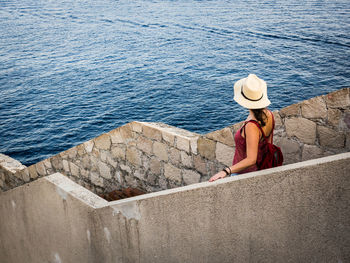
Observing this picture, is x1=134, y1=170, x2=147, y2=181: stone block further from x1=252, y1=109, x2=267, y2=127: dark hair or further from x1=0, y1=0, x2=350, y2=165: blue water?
x1=0, y1=0, x2=350, y2=165: blue water

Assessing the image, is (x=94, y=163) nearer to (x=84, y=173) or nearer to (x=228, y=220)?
(x=84, y=173)

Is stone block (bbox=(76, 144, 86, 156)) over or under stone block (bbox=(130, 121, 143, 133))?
under

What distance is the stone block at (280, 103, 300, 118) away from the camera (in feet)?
13.0

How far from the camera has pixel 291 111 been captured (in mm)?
4023

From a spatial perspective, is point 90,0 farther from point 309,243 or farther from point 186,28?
point 309,243

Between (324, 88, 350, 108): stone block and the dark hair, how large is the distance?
0.92m

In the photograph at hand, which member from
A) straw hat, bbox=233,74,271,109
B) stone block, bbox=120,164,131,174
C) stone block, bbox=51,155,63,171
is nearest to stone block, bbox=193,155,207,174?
stone block, bbox=120,164,131,174

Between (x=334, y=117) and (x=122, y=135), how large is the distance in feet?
11.1

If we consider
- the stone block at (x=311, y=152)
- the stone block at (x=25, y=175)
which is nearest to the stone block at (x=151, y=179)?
the stone block at (x=311, y=152)

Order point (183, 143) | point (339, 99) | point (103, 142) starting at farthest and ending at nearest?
point (103, 142)
point (183, 143)
point (339, 99)

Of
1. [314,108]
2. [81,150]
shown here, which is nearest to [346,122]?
[314,108]

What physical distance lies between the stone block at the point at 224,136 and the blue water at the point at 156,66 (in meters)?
10.8

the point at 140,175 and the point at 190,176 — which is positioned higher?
the point at 190,176

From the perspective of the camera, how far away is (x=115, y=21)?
135 feet
